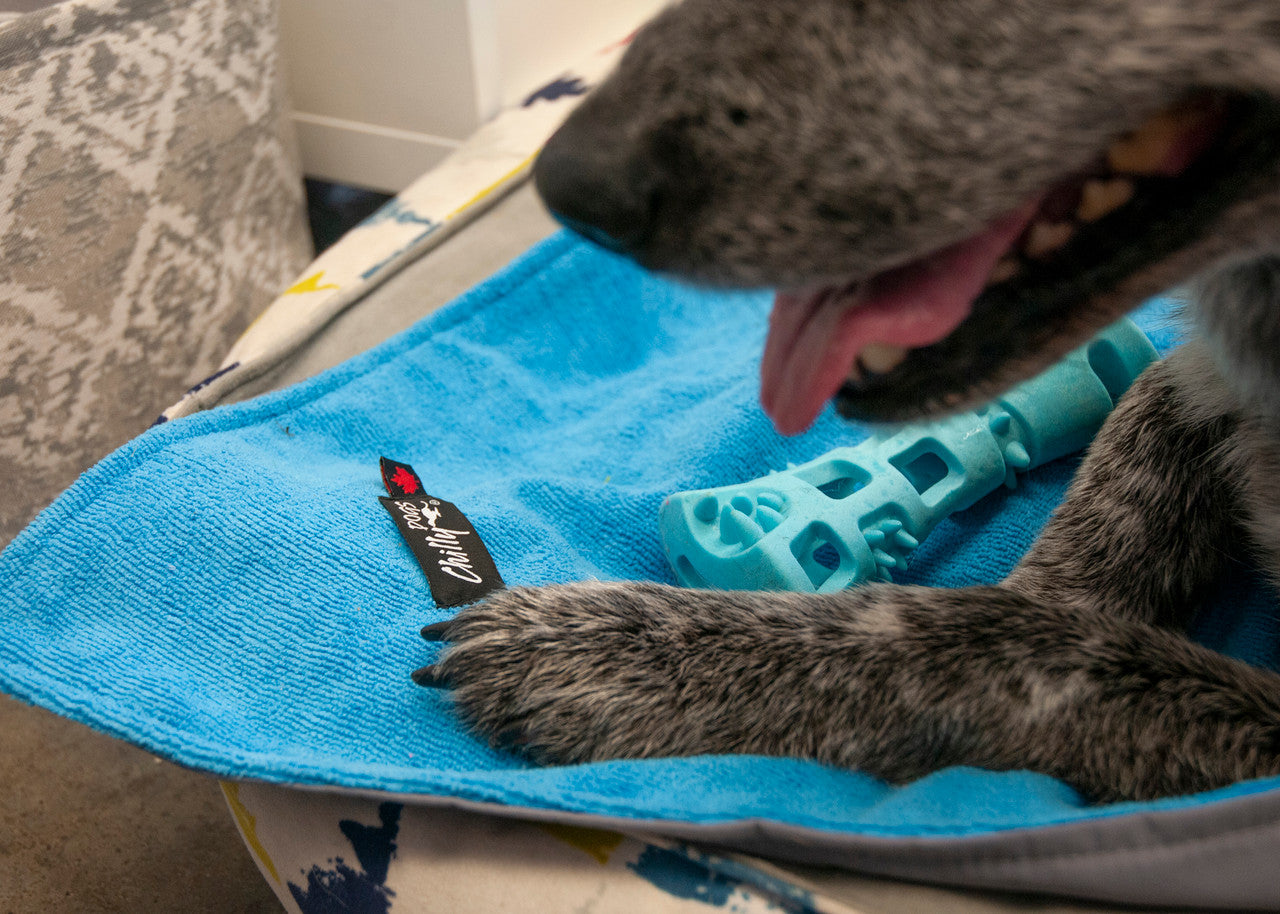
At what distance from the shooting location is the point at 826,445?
1.70 metres

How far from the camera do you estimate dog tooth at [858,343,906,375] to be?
0.97 metres

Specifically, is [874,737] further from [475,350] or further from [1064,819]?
[475,350]

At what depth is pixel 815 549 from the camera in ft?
4.44

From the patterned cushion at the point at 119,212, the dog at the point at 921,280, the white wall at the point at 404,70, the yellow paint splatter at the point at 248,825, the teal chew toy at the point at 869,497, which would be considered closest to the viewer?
the dog at the point at 921,280

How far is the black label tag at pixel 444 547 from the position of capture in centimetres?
133

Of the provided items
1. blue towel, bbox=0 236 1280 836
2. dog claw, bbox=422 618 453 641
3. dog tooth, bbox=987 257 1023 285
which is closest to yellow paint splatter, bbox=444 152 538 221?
blue towel, bbox=0 236 1280 836

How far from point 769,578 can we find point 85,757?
112cm

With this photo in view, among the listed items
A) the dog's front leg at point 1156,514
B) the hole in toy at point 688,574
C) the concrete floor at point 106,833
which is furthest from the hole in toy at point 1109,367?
the concrete floor at point 106,833

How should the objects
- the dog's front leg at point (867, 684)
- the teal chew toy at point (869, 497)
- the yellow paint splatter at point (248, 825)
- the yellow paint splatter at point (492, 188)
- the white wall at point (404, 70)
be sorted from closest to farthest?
the dog's front leg at point (867, 684), the yellow paint splatter at point (248, 825), the teal chew toy at point (869, 497), the yellow paint splatter at point (492, 188), the white wall at point (404, 70)

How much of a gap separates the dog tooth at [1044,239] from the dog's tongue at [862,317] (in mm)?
12

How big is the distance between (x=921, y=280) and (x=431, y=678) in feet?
2.21

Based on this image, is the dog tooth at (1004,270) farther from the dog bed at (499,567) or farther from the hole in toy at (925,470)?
the hole in toy at (925,470)

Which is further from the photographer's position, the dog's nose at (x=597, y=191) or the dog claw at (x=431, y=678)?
the dog claw at (x=431, y=678)

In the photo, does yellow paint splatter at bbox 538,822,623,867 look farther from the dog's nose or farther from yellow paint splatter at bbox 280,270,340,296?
yellow paint splatter at bbox 280,270,340,296
